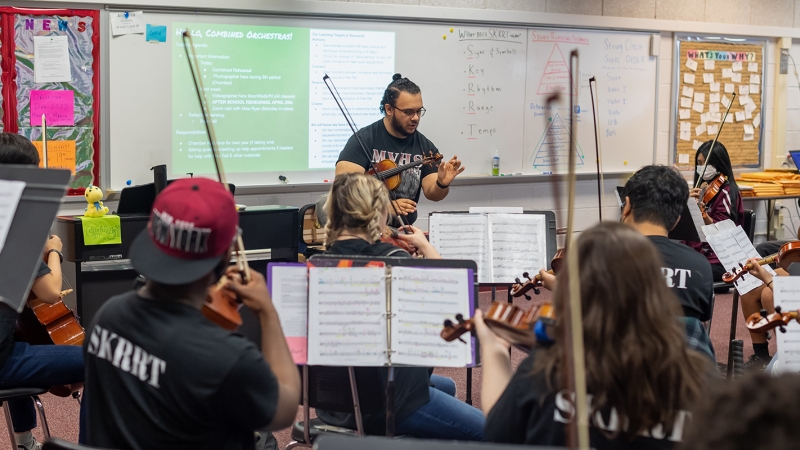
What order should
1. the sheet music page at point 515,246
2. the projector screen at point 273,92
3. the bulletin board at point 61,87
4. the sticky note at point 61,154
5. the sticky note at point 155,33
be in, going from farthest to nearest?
the projector screen at point 273,92
the sticky note at point 155,33
the sticky note at point 61,154
the bulletin board at point 61,87
the sheet music page at point 515,246

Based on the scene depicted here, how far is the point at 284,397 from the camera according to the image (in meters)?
1.46

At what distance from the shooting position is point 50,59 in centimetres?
418

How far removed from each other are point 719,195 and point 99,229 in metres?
3.66

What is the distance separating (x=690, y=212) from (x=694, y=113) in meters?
2.93

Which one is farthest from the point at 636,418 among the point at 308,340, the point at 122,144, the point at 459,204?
the point at 459,204

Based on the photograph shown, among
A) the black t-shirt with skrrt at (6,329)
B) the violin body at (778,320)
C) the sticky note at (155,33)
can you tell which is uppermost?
the sticky note at (155,33)

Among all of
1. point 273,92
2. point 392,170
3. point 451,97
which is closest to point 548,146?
point 451,97

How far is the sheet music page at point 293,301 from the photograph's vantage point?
7.04 ft

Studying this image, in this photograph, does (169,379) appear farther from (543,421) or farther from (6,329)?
(6,329)

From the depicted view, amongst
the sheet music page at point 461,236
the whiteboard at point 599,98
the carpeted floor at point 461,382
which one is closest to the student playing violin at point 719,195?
the carpeted floor at point 461,382

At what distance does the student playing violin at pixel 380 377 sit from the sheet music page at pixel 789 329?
84cm

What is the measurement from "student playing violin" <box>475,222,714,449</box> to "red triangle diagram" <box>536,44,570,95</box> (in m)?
4.40

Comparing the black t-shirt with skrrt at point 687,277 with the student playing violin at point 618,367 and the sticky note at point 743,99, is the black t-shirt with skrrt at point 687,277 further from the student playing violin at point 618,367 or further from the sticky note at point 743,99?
the sticky note at point 743,99

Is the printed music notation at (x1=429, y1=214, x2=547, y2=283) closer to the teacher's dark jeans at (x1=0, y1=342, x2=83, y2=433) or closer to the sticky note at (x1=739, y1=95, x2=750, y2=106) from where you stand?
the teacher's dark jeans at (x1=0, y1=342, x2=83, y2=433)
